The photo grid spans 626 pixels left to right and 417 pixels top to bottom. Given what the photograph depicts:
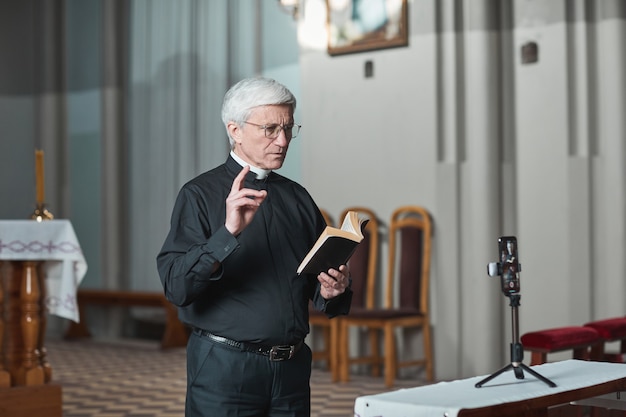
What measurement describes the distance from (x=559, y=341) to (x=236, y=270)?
7.98ft

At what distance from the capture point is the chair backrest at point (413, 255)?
747 cm

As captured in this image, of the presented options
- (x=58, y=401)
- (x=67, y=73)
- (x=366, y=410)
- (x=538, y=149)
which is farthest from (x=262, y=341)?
(x=67, y=73)

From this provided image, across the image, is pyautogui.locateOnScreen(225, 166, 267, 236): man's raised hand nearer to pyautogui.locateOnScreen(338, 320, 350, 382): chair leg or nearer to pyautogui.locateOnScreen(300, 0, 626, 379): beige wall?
pyautogui.locateOnScreen(300, 0, 626, 379): beige wall

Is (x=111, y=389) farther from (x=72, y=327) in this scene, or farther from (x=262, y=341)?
(x=262, y=341)

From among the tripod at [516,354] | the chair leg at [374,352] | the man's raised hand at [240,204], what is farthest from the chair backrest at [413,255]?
the man's raised hand at [240,204]

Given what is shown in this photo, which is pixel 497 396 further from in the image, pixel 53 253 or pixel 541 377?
pixel 53 253

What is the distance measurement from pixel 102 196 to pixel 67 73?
1.52m

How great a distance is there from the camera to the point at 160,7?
394 inches

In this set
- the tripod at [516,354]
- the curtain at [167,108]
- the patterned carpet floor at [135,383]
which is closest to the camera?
the tripod at [516,354]

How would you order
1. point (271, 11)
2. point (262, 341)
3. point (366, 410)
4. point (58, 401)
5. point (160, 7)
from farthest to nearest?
point (160, 7) → point (271, 11) → point (58, 401) → point (262, 341) → point (366, 410)

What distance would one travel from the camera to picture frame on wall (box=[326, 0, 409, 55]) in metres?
7.64

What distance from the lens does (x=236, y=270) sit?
257 centimetres

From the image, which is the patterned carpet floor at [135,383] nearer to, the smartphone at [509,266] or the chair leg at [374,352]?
the chair leg at [374,352]

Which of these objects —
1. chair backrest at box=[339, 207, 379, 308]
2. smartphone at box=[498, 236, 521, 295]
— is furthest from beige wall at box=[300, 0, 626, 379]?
smartphone at box=[498, 236, 521, 295]
